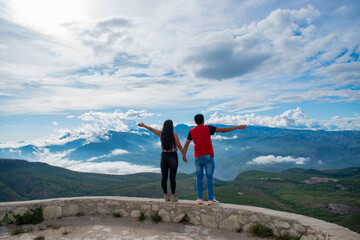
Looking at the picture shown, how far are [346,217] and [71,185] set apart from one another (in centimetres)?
16030

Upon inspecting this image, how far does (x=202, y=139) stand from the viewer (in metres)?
7.48

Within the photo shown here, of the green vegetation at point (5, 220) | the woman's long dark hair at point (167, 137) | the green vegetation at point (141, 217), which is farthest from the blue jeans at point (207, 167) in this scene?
the green vegetation at point (5, 220)

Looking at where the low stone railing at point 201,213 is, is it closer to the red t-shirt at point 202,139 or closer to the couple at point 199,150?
the couple at point 199,150

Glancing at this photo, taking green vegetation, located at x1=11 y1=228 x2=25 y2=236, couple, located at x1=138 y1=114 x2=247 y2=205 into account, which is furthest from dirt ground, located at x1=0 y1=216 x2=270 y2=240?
couple, located at x1=138 y1=114 x2=247 y2=205

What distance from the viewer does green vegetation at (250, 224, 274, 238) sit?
6.30 meters

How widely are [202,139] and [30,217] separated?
20.7 ft

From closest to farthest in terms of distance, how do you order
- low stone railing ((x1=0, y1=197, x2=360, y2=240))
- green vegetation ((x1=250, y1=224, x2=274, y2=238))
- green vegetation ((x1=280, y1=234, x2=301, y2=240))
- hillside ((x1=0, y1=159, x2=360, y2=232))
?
low stone railing ((x1=0, y1=197, x2=360, y2=240)) → green vegetation ((x1=280, y1=234, x2=301, y2=240)) → green vegetation ((x1=250, y1=224, x2=274, y2=238)) → hillside ((x1=0, y1=159, x2=360, y2=232))

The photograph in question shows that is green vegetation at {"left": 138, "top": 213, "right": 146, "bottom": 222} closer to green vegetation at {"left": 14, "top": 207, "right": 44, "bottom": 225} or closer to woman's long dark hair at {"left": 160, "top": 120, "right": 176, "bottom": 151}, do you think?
woman's long dark hair at {"left": 160, "top": 120, "right": 176, "bottom": 151}

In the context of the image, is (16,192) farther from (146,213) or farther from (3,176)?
(146,213)

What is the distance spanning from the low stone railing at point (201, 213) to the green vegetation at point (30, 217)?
129 millimetres

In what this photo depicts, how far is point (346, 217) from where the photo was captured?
258ft

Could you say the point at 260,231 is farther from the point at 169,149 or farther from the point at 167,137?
the point at 167,137

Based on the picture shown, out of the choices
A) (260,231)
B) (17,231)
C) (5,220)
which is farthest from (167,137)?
(5,220)

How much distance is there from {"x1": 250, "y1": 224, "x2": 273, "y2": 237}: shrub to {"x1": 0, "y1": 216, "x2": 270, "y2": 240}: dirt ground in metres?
0.16
